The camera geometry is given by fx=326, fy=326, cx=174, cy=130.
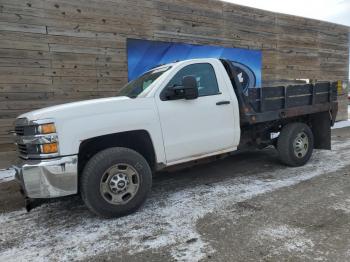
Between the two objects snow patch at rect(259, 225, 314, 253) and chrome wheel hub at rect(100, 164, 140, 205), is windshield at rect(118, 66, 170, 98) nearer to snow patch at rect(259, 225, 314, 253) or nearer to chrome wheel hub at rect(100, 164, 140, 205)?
chrome wheel hub at rect(100, 164, 140, 205)

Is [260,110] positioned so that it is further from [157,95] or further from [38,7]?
[38,7]

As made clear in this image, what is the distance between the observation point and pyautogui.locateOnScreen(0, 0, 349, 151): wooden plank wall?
6887 millimetres

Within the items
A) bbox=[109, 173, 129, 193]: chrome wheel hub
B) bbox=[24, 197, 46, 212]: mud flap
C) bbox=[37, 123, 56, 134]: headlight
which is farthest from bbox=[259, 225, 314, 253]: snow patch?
bbox=[24, 197, 46, 212]: mud flap

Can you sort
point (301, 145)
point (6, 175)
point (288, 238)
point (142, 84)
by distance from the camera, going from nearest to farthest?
point (288, 238) → point (142, 84) → point (301, 145) → point (6, 175)

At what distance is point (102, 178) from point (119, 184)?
24cm

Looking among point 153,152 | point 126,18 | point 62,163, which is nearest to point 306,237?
point 153,152

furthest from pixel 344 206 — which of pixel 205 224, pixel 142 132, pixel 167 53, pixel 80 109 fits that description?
pixel 167 53

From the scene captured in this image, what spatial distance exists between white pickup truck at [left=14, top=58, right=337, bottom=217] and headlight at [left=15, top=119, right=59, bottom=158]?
1 cm

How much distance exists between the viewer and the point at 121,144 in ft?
14.4

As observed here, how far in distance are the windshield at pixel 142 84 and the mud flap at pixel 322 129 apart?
370cm

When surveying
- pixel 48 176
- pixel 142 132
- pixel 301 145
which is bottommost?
pixel 301 145

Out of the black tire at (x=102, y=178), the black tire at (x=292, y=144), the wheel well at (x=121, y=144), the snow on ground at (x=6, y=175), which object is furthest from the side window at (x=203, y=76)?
the snow on ground at (x=6, y=175)

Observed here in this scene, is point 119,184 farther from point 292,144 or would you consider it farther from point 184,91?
point 292,144

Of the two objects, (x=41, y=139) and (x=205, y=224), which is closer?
(x=41, y=139)
